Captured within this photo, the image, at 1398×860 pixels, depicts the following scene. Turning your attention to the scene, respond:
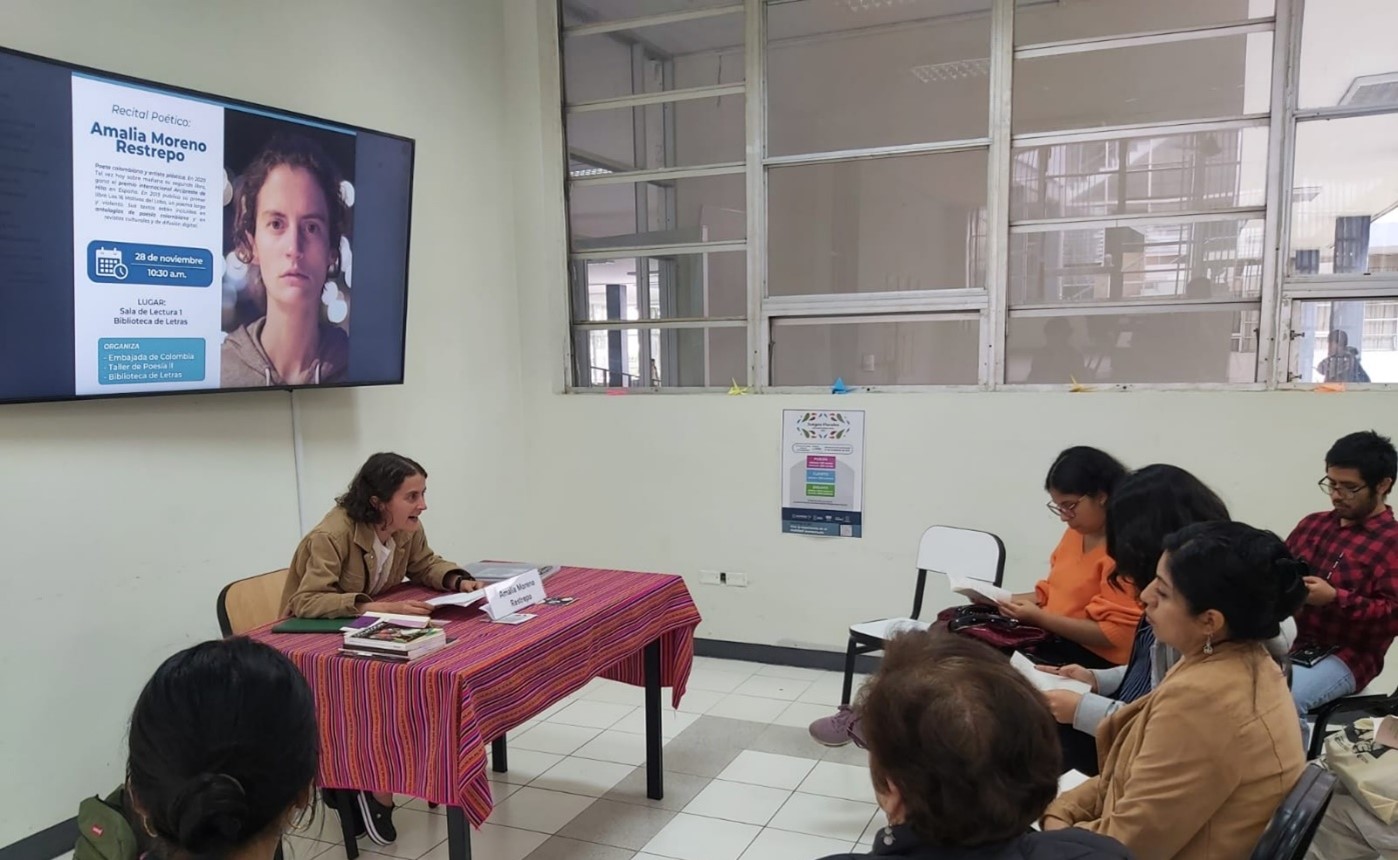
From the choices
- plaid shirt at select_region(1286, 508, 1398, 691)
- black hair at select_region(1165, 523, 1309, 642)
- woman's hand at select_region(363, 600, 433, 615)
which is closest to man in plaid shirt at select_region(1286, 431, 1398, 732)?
plaid shirt at select_region(1286, 508, 1398, 691)

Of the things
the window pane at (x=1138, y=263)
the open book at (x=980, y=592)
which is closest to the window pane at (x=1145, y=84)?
the window pane at (x=1138, y=263)

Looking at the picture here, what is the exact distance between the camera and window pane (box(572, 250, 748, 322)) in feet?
13.9

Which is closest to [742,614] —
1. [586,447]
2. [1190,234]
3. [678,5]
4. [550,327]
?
[586,447]

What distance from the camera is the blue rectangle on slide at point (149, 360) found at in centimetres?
253

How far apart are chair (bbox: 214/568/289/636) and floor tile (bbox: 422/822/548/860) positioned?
868 mm

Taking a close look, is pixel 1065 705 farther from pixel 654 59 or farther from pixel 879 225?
pixel 654 59

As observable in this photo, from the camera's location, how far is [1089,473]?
2.44 metres

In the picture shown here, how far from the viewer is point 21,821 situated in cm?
246

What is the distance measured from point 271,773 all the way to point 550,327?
11.7ft

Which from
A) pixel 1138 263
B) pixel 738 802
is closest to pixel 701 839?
pixel 738 802

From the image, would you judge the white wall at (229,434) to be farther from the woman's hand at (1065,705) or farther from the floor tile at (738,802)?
the woman's hand at (1065,705)

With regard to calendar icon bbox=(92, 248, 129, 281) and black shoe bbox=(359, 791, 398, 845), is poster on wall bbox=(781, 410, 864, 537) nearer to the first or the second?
black shoe bbox=(359, 791, 398, 845)

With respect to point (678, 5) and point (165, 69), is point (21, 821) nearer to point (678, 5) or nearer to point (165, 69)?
point (165, 69)

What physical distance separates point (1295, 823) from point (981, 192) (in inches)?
119
